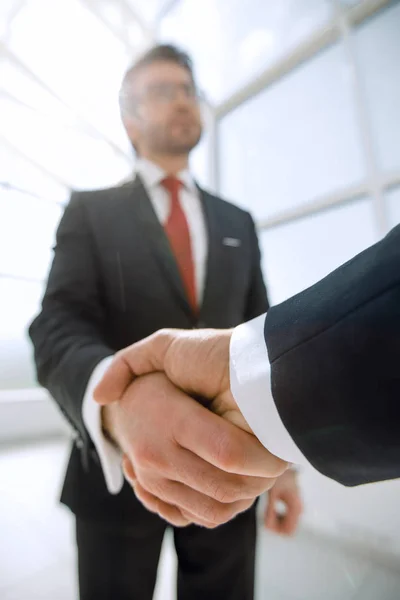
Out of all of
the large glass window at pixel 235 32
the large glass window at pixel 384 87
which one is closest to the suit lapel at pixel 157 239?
the large glass window at pixel 384 87

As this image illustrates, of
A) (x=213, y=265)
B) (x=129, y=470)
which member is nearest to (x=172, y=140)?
(x=213, y=265)

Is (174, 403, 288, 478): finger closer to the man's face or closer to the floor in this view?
the floor

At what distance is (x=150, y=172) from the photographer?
0.80 meters

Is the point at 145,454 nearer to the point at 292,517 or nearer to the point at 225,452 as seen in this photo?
the point at 225,452

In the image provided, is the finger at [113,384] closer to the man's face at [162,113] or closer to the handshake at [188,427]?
the handshake at [188,427]

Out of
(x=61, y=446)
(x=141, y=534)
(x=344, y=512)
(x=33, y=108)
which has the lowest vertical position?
(x=61, y=446)

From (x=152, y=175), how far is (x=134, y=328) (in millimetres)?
457

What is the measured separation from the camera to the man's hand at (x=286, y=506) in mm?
598

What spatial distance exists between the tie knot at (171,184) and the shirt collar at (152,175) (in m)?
0.01

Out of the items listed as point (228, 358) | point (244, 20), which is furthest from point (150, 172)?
point (244, 20)

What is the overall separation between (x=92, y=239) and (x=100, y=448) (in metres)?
0.43

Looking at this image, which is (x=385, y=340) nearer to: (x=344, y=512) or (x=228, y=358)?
(x=228, y=358)

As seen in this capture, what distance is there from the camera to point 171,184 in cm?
81

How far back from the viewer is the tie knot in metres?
0.81
